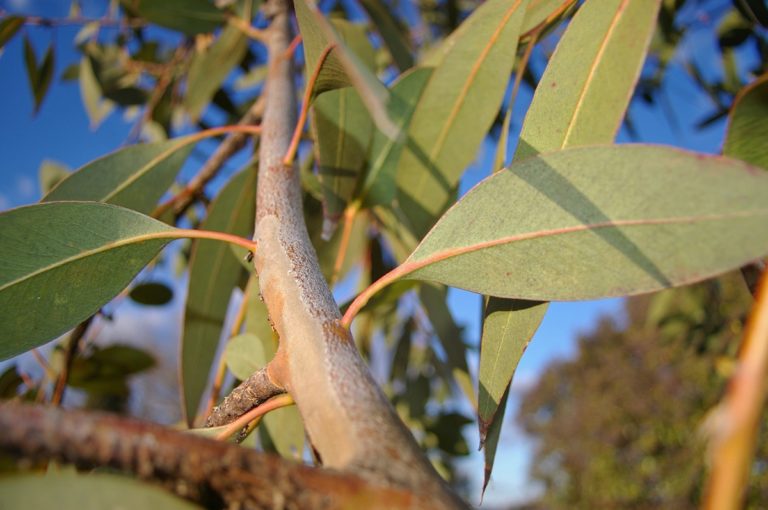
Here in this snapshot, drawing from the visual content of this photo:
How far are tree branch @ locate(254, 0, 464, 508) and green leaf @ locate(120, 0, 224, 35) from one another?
2.05ft

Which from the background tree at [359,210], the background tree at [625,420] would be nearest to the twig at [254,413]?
the background tree at [359,210]

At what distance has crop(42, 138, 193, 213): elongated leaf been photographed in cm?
65

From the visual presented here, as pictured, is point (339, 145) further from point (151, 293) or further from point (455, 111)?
point (151, 293)

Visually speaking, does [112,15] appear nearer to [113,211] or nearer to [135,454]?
[113,211]

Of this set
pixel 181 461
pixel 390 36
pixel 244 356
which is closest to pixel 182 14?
pixel 390 36

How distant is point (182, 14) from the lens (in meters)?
0.97

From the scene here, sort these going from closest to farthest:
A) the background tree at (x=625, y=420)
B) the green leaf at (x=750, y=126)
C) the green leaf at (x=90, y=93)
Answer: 1. the green leaf at (x=750, y=126)
2. the green leaf at (x=90, y=93)
3. the background tree at (x=625, y=420)

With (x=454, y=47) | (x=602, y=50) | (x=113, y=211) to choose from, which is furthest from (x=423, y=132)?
(x=113, y=211)

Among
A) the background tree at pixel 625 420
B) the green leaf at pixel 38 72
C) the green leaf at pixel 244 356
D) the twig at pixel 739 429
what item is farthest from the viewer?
the background tree at pixel 625 420

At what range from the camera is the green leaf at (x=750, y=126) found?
0.41m

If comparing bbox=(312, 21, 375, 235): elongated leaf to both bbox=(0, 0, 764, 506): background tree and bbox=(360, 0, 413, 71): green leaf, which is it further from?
bbox=(360, 0, 413, 71): green leaf

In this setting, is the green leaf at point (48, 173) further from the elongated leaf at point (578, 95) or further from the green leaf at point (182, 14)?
the elongated leaf at point (578, 95)

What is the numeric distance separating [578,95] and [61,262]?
1.40ft

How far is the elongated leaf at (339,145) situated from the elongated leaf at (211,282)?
0.54 feet
